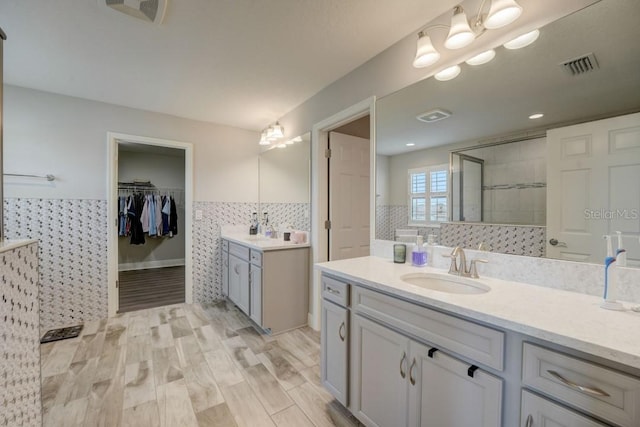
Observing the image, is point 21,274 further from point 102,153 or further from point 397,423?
point 102,153

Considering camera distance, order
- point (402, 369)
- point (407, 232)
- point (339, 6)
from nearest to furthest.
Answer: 1. point (402, 369)
2. point (339, 6)
3. point (407, 232)

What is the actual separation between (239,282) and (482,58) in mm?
2822

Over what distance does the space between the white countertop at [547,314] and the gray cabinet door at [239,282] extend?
69.5 inches

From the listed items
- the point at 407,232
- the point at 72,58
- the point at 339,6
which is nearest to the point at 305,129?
the point at 339,6

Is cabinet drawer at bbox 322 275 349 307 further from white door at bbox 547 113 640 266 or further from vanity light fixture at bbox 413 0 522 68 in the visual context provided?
vanity light fixture at bbox 413 0 522 68

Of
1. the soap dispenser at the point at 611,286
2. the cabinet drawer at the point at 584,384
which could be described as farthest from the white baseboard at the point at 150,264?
the soap dispenser at the point at 611,286

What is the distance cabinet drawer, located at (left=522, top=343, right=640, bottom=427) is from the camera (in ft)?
2.22

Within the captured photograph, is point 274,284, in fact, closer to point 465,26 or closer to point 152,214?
point 465,26

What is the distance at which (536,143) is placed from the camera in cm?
128

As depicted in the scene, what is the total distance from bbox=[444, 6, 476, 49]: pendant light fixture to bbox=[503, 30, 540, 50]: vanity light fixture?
0.57 ft

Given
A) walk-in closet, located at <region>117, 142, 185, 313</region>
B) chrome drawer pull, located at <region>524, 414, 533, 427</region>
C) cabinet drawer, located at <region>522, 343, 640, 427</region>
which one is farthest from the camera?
walk-in closet, located at <region>117, 142, 185, 313</region>

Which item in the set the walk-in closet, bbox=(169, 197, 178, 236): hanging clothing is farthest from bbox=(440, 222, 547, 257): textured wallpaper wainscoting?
bbox=(169, 197, 178, 236): hanging clothing

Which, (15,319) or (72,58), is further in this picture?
(72,58)

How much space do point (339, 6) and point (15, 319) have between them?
2.21 m
